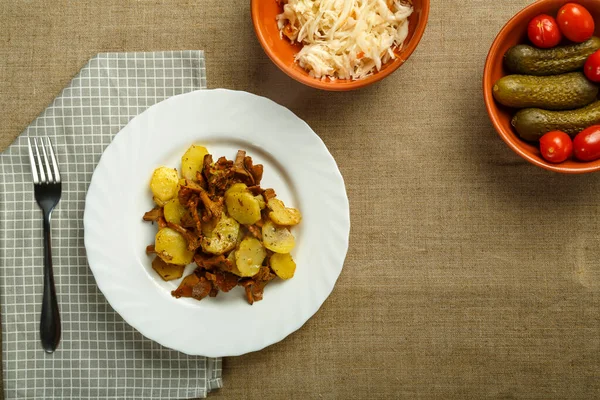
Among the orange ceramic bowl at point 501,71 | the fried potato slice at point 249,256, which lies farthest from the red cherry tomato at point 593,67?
the fried potato slice at point 249,256

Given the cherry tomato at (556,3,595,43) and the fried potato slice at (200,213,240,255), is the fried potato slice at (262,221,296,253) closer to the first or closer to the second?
the fried potato slice at (200,213,240,255)

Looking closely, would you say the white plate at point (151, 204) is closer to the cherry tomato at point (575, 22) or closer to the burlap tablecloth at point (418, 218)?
the burlap tablecloth at point (418, 218)

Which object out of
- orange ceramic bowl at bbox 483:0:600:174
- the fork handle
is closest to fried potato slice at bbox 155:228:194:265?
A: the fork handle

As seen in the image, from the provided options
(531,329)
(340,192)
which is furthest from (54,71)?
(531,329)

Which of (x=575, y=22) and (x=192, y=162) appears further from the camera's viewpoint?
(x=192, y=162)

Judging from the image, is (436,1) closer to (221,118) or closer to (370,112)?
(370,112)

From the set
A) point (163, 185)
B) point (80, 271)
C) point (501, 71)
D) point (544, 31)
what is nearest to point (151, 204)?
point (163, 185)

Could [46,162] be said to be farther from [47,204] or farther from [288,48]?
[288,48]
